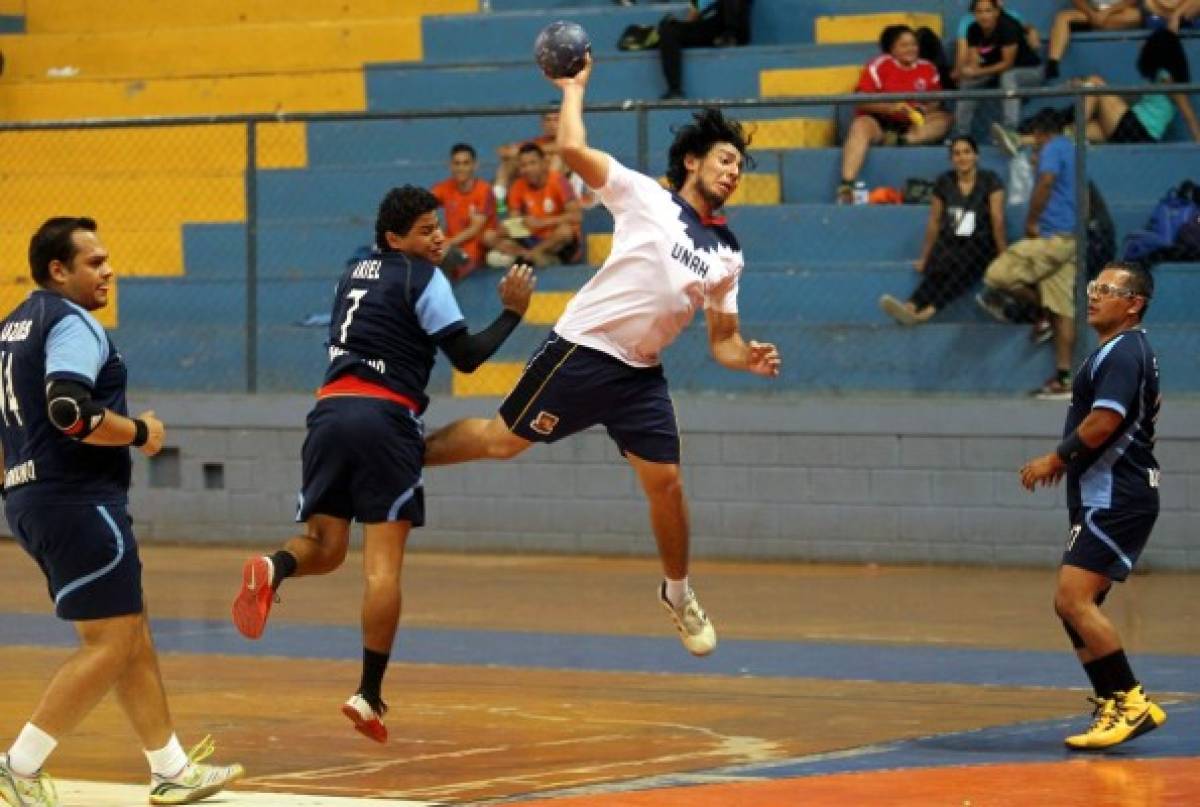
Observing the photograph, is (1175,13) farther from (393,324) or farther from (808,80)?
(393,324)

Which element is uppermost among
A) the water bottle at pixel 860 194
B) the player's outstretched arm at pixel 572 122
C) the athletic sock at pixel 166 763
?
the player's outstretched arm at pixel 572 122

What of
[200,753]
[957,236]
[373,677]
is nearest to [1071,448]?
[373,677]

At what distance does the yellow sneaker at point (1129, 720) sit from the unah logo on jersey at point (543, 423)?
103 inches

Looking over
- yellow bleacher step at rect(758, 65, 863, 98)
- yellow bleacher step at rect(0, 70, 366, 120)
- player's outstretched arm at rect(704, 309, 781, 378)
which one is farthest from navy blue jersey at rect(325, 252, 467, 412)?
yellow bleacher step at rect(0, 70, 366, 120)

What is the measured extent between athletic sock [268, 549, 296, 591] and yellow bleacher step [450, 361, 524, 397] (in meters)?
8.68

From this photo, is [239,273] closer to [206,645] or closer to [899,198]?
[899,198]

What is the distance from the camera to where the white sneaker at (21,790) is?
8242 mm

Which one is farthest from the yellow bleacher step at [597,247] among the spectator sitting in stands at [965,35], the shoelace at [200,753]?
the shoelace at [200,753]

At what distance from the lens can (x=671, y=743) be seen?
388 inches

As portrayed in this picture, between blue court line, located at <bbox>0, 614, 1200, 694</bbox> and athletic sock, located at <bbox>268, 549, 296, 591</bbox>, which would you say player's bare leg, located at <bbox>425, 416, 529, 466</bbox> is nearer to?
athletic sock, located at <bbox>268, 549, 296, 591</bbox>

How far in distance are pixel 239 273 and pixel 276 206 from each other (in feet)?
2.15

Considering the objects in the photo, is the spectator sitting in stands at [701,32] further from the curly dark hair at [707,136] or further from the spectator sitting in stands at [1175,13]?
the curly dark hair at [707,136]

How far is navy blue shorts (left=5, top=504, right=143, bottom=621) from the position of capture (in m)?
8.27

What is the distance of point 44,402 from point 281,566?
189 centimetres
